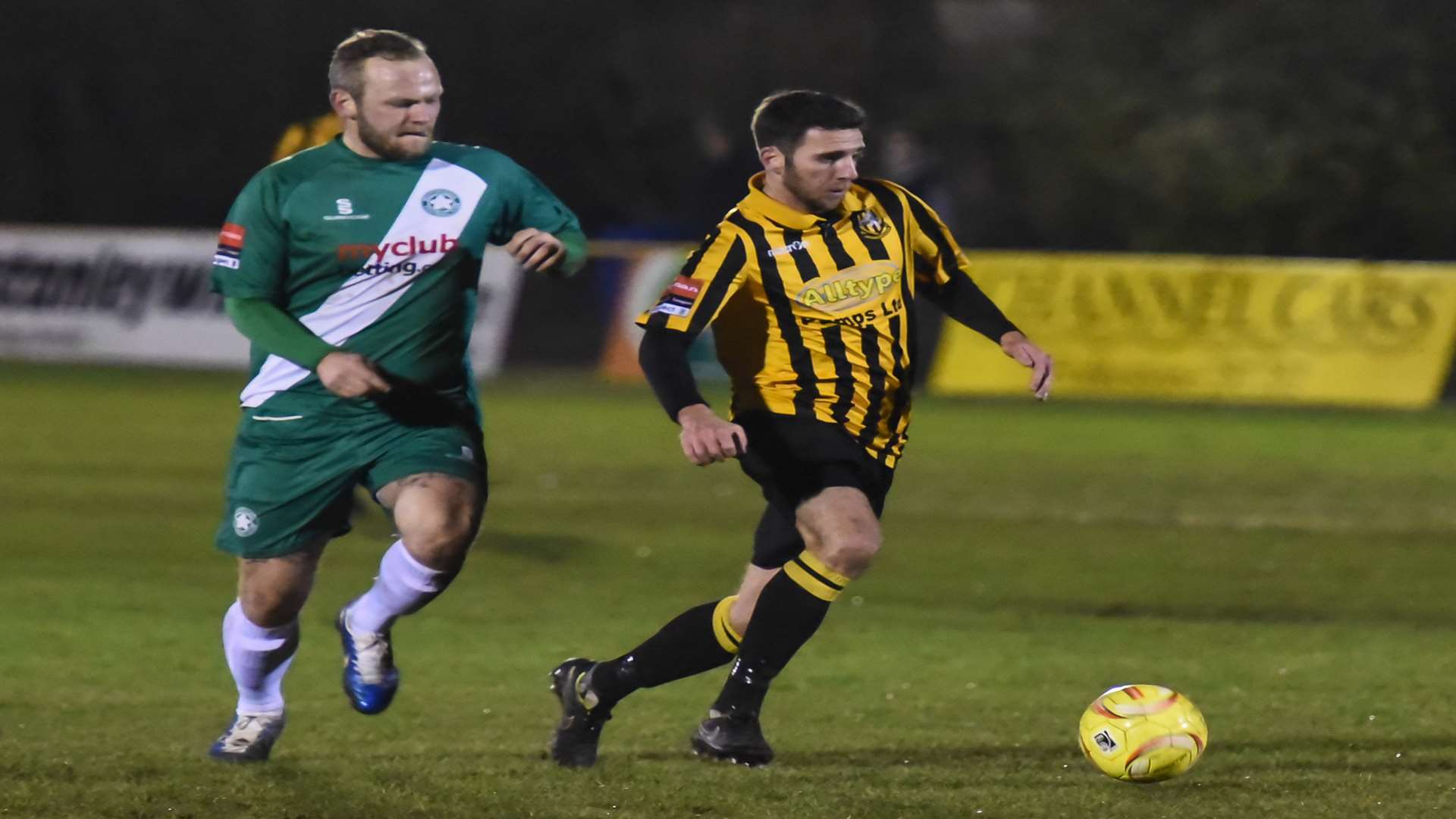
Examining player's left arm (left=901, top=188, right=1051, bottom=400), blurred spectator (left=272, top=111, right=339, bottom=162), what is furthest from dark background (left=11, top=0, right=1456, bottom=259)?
player's left arm (left=901, top=188, right=1051, bottom=400)

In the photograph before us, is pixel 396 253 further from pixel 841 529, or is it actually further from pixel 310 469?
pixel 841 529

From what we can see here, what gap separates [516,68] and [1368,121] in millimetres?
10510

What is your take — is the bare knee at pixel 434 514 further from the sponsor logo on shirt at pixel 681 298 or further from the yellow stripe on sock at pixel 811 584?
the yellow stripe on sock at pixel 811 584

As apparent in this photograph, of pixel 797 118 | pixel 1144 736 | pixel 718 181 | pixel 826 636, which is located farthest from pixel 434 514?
pixel 718 181

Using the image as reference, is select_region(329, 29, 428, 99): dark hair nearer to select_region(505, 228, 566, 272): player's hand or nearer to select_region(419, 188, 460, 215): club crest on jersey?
select_region(419, 188, 460, 215): club crest on jersey

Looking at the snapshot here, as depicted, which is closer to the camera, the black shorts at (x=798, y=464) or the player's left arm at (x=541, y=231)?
the player's left arm at (x=541, y=231)

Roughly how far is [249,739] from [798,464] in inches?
63.7

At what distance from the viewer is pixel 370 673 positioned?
569cm

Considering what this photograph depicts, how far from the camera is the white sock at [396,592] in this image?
18.2 ft

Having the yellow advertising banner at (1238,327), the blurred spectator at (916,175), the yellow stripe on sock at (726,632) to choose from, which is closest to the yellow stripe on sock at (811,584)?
the yellow stripe on sock at (726,632)

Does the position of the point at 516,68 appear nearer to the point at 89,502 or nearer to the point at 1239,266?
the point at 1239,266

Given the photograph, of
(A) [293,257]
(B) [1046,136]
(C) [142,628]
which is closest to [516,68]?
(B) [1046,136]

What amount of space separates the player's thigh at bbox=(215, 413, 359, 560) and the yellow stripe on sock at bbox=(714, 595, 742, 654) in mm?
1013

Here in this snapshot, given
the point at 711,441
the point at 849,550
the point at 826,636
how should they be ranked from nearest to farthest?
the point at 711,441, the point at 849,550, the point at 826,636
